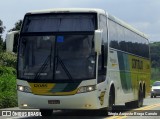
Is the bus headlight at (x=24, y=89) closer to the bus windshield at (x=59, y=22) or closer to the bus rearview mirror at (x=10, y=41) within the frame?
the bus rearview mirror at (x=10, y=41)

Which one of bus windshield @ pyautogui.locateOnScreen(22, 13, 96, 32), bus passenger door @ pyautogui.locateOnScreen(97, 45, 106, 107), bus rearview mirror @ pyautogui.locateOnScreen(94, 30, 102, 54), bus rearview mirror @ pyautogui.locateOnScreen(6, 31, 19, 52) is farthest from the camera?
bus windshield @ pyautogui.locateOnScreen(22, 13, 96, 32)

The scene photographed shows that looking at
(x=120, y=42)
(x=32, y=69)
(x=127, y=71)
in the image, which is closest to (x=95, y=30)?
(x=32, y=69)

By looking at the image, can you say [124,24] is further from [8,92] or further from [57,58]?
[8,92]

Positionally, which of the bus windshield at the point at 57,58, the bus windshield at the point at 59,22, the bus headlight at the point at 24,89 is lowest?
the bus headlight at the point at 24,89

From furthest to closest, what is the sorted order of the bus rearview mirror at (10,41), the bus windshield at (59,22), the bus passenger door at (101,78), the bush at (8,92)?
1. the bush at (8,92)
2. the bus windshield at (59,22)
3. the bus passenger door at (101,78)
4. the bus rearview mirror at (10,41)

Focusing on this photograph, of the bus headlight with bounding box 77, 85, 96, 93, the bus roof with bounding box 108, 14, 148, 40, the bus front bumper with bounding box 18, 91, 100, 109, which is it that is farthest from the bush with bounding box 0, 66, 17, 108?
the bus headlight with bounding box 77, 85, 96, 93

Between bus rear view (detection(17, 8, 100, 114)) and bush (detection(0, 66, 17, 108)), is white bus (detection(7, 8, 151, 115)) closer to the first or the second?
bus rear view (detection(17, 8, 100, 114))

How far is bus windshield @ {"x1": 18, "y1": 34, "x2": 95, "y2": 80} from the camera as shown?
47.4ft

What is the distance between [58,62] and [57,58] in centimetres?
13

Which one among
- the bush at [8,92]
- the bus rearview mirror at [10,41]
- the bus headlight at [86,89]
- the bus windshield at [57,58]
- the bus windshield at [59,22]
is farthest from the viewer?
the bush at [8,92]

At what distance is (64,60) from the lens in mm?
14547

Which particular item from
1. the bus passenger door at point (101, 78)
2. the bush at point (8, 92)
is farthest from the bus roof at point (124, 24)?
the bush at point (8, 92)

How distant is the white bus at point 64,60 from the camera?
14.3m

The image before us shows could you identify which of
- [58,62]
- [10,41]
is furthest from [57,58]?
[10,41]
